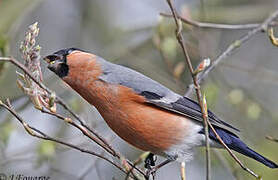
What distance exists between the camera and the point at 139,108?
3391 mm

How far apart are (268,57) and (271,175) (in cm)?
292

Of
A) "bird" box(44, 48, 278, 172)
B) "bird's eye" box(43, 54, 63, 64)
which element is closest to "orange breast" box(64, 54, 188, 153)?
"bird" box(44, 48, 278, 172)

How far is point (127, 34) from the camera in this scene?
5605mm

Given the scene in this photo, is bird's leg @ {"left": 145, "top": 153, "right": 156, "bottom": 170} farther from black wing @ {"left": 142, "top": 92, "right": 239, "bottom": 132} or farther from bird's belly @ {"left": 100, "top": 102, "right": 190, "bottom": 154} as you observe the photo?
black wing @ {"left": 142, "top": 92, "right": 239, "bottom": 132}

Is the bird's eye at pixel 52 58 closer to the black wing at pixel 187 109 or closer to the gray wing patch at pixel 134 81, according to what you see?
the gray wing patch at pixel 134 81

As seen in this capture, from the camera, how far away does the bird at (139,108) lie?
3.28m

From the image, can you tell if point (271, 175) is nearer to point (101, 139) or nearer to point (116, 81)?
point (116, 81)

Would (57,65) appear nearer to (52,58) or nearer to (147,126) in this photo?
(52,58)

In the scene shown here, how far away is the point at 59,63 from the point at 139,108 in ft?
2.09

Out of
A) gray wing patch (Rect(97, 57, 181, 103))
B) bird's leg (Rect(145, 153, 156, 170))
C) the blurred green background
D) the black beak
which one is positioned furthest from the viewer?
the blurred green background

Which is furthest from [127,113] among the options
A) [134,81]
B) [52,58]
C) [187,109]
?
Answer: [52,58]

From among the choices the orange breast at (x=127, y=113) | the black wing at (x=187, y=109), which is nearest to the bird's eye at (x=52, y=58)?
the orange breast at (x=127, y=113)

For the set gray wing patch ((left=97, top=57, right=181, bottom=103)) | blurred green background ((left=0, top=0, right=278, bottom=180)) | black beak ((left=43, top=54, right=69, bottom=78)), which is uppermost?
blurred green background ((left=0, top=0, right=278, bottom=180))

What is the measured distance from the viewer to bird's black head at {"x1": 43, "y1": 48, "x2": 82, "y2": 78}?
320cm
